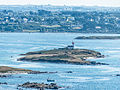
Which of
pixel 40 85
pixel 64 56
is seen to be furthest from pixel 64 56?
pixel 40 85

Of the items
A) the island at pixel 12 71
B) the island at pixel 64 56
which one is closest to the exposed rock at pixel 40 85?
the island at pixel 12 71

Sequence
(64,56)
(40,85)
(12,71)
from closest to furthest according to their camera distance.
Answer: (40,85)
(12,71)
(64,56)

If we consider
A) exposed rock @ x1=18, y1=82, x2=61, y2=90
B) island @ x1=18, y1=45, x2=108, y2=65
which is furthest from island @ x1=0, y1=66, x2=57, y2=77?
island @ x1=18, y1=45, x2=108, y2=65

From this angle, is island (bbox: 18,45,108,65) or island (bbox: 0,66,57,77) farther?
island (bbox: 18,45,108,65)

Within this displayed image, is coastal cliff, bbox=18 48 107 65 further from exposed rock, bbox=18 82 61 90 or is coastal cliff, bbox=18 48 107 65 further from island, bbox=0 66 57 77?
exposed rock, bbox=18 82 61 90

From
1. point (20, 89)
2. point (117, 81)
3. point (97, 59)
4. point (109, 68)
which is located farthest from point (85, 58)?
point (20, 89)

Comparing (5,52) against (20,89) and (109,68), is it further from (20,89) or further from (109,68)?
(20,89)

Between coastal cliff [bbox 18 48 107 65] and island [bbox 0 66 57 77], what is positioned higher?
island [bbox 0 66 57 77]

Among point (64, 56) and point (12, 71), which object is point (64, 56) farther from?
point (12, 71)

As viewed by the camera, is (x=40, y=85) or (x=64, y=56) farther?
(x=64, y=56)

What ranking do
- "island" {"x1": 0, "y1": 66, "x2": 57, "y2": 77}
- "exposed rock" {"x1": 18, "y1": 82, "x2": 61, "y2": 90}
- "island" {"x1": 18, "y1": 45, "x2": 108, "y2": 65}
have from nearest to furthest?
"exposed rock" {"x1": 18, "y1": 82, "x2": 61, "y2": 90} < "island" {"x1": 0, "y1": 66, "x2": 57, "y2": 77} < "island" {"x1": 18, "y1": 45, "x2": 108, "y2": 65}
